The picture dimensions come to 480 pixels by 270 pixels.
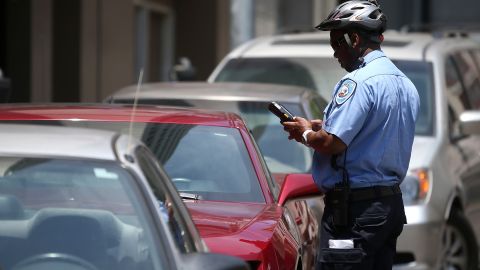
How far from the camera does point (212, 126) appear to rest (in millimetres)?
6992

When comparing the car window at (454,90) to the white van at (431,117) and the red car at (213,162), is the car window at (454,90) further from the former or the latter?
the red car at (213,162)

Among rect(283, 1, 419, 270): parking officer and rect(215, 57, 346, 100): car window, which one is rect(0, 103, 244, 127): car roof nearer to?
rect(283, 1, 419, 270): parking officer

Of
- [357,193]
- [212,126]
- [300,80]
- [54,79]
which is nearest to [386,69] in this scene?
[357,193]

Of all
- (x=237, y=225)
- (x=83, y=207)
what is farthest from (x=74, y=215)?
(x=237, y=225)

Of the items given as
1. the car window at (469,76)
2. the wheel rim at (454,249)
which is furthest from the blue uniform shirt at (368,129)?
the car window at (469,76)

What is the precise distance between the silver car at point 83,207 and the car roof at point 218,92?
417 cm

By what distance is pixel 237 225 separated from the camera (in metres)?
5.84

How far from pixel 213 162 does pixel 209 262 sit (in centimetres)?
238

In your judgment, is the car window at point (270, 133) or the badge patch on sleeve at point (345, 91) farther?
the car window at point (270, 133)

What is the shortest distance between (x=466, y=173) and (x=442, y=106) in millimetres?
625

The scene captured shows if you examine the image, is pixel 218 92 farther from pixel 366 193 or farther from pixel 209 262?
pixel 209 262

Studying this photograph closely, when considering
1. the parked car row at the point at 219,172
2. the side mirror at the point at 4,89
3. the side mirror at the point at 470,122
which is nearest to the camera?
the parked car row at the point at 219,172

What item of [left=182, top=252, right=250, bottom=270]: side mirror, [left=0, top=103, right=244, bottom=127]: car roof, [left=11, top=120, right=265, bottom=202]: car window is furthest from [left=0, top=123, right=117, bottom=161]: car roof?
[left=11, top=120, right=265, bottom=202]: car window

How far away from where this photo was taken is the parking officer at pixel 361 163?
20.2 feet
